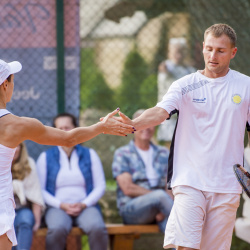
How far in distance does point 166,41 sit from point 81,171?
88.3 inches

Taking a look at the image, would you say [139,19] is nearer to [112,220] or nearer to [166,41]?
[166,41]

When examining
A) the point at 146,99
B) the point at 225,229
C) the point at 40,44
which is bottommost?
→ the point at 225,229

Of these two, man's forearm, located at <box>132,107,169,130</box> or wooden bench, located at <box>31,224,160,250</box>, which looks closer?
man's forearm, located at <box>132,107,169,130</box>

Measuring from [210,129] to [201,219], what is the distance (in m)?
0.65

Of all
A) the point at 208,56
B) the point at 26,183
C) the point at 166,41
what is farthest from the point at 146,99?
the point at 208,56

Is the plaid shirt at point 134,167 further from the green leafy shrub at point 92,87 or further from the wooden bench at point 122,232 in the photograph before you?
the green leafy shrub at point 92,87

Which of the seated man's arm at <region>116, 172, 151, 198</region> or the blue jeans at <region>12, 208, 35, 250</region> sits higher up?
the seated man's arm at <region>116, 172, 151, 198</region>

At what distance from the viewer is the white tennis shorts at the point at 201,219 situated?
4.05 m

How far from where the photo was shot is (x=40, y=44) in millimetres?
6707

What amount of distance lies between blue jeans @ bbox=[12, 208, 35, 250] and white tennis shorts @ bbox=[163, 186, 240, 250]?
1.98 meters

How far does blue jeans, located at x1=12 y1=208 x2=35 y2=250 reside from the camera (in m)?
5.63

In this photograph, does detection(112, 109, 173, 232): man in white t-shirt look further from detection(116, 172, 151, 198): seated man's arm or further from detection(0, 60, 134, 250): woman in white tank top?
detection(0, 60, 134, 250): woman in white tank top

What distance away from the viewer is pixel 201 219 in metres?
4.09

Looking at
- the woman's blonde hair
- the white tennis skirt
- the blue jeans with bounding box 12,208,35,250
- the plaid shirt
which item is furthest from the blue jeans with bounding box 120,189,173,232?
the white tennis skirt
